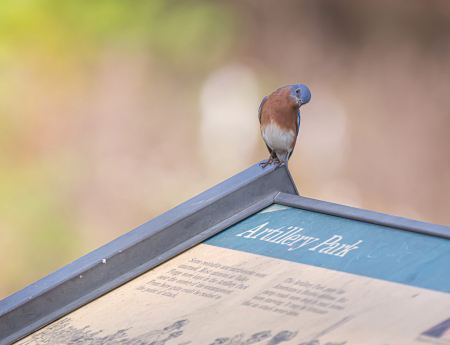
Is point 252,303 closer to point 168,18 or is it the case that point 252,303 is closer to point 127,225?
point 127,225

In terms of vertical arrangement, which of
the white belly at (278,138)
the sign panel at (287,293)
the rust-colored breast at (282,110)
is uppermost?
the rust-colored breast at (282,110)

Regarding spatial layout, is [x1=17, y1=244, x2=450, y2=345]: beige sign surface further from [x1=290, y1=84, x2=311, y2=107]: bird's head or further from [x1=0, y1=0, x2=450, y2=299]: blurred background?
[x1=0, y1=0, x2=450, y2=299]: blurred background

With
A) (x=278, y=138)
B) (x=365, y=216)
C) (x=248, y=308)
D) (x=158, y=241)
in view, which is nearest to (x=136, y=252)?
(x=158, y=241)

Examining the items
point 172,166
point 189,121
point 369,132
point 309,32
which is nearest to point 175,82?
point 189,121

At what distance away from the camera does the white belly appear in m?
2.00

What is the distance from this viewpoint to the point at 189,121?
193 inches

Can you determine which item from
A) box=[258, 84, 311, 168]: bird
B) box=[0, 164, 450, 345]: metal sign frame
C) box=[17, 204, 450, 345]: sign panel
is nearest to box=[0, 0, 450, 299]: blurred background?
box=[258, 84, 311, 168]: bird

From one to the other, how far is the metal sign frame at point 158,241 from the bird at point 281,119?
270mm

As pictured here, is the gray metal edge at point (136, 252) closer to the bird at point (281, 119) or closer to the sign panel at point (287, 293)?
the sign panel at point (287, 293)

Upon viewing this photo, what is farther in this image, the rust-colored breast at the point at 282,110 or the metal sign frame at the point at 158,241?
the rust-colored breast at the point at 282,110

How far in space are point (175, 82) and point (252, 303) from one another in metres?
A: 3.99

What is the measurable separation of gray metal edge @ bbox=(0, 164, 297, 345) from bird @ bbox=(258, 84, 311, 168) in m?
0.27

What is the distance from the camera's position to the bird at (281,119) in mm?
1908

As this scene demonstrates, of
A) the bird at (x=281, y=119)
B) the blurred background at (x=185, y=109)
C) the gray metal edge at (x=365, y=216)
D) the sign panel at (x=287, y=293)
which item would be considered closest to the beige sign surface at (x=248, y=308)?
the sign panel at (x=287, y=293)
